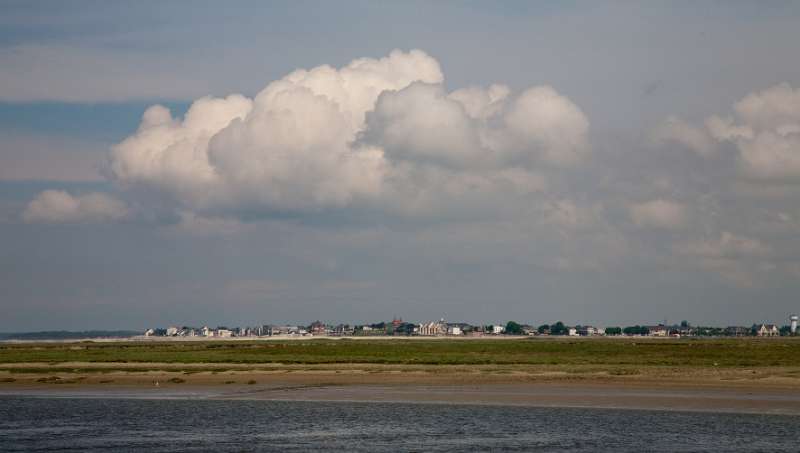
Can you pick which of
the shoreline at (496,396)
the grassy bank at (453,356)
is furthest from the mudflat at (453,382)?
the grassy bank at (453,356)

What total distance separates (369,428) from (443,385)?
21.5 meters

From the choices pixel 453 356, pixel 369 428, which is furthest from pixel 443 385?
pixel 453 356

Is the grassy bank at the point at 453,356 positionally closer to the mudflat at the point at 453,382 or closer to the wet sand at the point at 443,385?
the mudflat at the point at 453,382

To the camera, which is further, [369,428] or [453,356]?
[453,356]

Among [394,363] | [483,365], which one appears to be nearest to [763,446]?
[483,365]

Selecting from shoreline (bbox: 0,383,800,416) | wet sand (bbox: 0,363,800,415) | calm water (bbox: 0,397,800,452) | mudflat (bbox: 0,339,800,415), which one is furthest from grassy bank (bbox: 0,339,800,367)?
calm water (bbox: 0,397,800,452)

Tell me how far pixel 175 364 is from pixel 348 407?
40.4 meters

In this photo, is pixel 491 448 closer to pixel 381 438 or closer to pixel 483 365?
pixel 381 438

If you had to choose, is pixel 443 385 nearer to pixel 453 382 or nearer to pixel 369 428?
pixel 453 382

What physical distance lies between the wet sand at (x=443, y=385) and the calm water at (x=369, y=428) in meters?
4.21

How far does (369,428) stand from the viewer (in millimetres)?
44500

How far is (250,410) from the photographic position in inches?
2047

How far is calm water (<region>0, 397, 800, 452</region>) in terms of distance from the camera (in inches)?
1533

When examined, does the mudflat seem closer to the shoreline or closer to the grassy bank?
the shoreline
